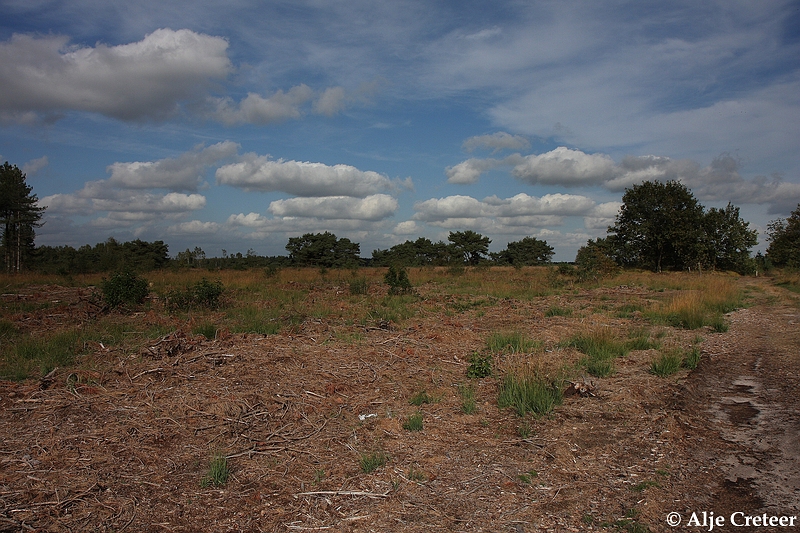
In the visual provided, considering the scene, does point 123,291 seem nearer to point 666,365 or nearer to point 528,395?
point 528,395

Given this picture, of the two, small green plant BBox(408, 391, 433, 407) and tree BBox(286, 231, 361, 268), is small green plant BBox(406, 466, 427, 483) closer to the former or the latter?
small green plant BBox(408, 391, 433, 407)

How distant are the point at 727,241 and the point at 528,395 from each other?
3610 cm

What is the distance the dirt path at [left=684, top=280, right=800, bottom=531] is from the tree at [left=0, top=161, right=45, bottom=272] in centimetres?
4035

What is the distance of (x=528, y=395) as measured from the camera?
5.72 m

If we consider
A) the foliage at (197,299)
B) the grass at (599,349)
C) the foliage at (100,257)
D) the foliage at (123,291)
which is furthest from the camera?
the foliage at (100,257)

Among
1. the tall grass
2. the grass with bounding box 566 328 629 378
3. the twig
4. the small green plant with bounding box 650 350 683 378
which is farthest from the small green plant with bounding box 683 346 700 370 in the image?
the twig

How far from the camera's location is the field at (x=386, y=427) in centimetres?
352

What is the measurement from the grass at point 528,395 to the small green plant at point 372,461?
1.90 meters

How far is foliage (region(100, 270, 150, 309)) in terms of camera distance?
40.3 feet

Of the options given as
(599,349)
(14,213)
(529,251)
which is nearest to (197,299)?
(599,349)

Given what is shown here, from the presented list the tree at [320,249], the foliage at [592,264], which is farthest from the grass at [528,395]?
the tree at [320,249]

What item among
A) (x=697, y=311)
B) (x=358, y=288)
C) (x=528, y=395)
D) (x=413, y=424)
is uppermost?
(x=358, y=288)

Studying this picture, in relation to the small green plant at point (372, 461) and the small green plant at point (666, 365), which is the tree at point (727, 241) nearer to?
the small green plant at point (666, 365)

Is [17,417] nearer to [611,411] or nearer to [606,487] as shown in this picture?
[606,487]
